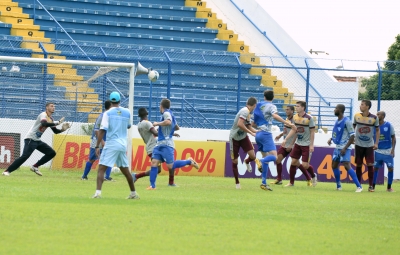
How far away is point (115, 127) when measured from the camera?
14.0 metres

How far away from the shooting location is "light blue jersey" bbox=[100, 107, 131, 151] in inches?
550

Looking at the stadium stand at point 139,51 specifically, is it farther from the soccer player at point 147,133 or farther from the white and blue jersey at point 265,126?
the white and blue jersey at point 265,126

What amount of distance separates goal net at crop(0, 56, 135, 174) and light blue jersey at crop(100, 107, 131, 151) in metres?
9.33

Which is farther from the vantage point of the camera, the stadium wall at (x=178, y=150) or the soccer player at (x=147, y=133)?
the stadium wall at (x=178, y=150)

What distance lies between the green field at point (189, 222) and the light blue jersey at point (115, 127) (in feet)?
3.18

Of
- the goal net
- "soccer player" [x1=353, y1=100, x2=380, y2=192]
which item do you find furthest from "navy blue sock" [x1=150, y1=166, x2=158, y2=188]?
the goal net

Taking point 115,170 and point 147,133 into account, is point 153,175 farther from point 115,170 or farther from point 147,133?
point 115,170

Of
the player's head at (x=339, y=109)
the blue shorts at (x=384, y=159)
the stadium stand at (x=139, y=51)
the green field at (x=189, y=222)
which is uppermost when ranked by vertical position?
the stadium stand at (x=139, y=51)

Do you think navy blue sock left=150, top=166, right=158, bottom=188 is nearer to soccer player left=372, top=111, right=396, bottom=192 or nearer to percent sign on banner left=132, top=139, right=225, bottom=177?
soccer player left=372, top=111, right=396, bottom=192

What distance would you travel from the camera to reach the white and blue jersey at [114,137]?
13945 millimetres

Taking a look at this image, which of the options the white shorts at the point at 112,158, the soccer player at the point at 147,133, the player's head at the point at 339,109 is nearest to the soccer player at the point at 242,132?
the soccer player at the point at 147,133

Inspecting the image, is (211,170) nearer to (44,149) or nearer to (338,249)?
(44,149)

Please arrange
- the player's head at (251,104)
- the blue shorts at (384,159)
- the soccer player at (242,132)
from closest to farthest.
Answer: the soccer player at (242,132) < the player's head at (251,104) < the blue shorts at (384,159)

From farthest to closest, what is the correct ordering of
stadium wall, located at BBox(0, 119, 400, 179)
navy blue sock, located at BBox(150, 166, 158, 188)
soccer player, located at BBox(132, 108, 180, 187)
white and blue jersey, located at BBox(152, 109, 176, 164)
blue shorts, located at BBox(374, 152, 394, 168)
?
stadium wall, located at BBox(0, 119, 400, 179) → blue shorts, located at BBox(374, 152, 394, 168) → soccer player, located at BBox(132, 108, 180, 187) → white and blue jersey, located at BBox(152, 109, 176, 164) → navy blue sock, located at BBox(150, 166, 158, 188)
